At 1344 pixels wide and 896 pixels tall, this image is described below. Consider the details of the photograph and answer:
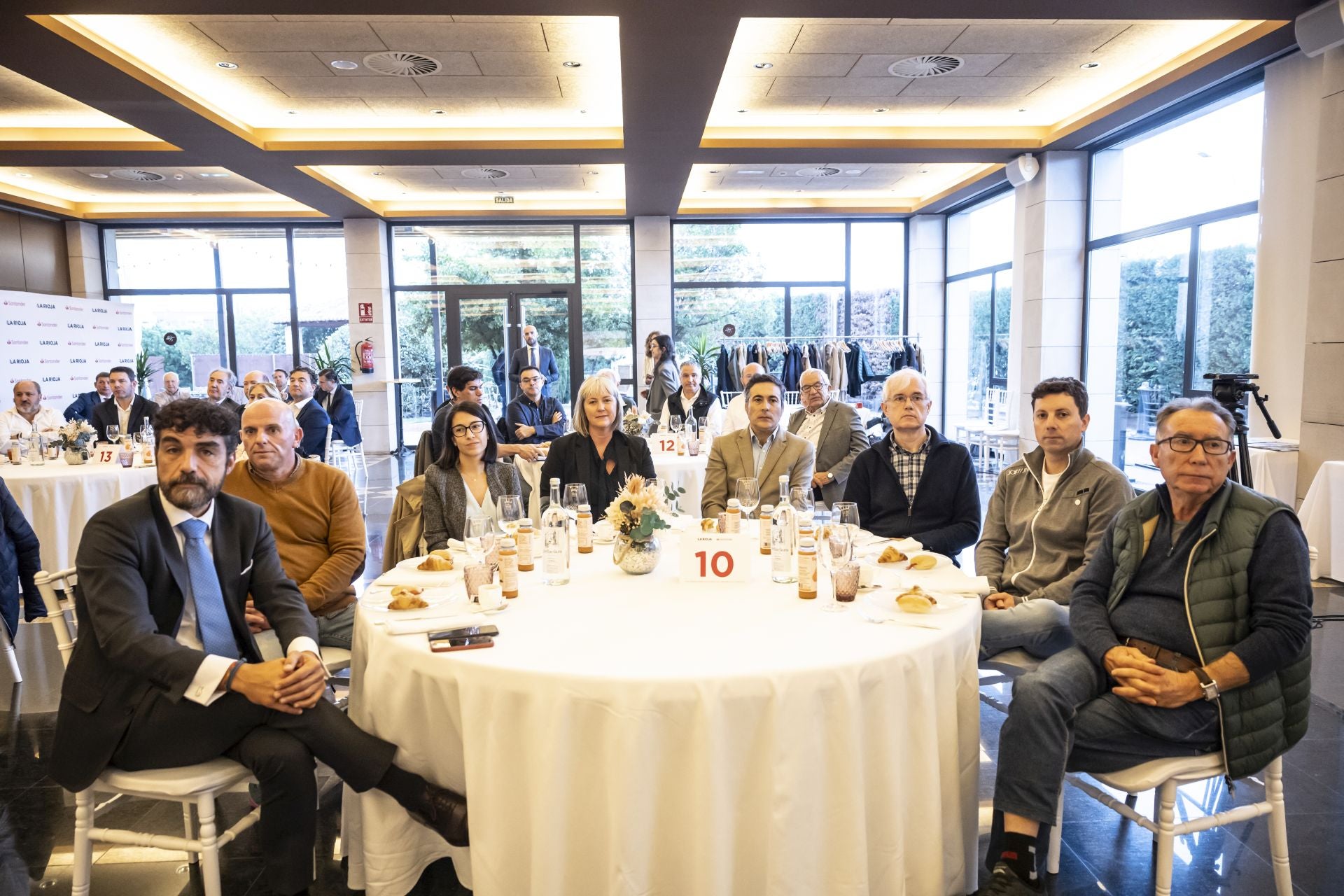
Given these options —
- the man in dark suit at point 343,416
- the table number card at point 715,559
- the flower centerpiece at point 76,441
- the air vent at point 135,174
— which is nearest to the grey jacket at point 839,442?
the table number card at point 715,559

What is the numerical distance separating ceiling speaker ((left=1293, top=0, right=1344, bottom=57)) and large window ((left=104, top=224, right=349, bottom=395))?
11906mm

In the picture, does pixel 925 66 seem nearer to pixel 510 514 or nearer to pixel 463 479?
pixel 463 479

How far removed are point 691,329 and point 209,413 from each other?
36.3ft

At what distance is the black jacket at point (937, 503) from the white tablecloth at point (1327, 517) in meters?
3.09

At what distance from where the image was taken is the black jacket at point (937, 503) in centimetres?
362

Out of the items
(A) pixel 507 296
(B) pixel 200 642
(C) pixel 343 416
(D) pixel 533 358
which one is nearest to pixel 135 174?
(C) pixel 343 416

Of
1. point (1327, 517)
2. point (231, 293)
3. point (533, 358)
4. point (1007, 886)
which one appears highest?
point (231, 293)

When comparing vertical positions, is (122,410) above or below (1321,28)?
below

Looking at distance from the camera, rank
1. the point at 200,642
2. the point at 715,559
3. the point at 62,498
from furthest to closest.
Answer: the point at 62,498 → the point at 715,559 → the point at 200,642

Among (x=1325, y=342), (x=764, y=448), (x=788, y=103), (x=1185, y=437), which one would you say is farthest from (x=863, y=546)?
(x=788, y=103)

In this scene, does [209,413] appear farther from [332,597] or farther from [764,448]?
[764,448]

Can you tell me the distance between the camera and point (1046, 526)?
305cm

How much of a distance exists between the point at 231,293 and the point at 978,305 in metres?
11.7

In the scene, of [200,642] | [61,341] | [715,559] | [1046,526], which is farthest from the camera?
[61,341]
